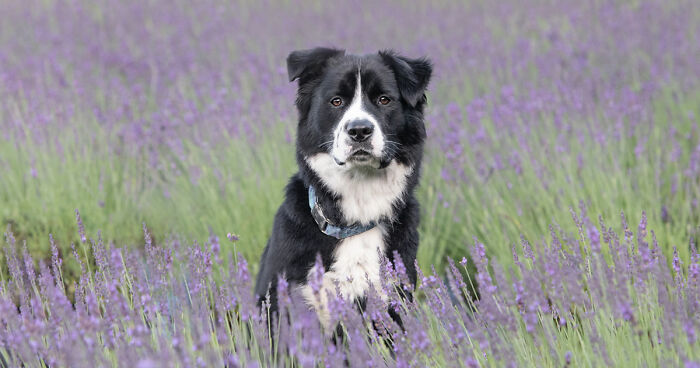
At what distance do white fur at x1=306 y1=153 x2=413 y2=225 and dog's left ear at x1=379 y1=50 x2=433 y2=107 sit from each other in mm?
320

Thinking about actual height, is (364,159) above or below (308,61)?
below

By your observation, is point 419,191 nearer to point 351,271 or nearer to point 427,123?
point 427,123

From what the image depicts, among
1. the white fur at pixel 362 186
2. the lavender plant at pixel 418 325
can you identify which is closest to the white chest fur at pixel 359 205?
the white fur at pixel 362 186

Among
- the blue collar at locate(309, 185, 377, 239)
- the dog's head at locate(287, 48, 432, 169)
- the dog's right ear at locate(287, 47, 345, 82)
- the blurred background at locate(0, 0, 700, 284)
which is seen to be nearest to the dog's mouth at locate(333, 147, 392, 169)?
the dog's head at locate(287, 48, 432, 169)

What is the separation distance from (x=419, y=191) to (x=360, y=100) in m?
1.50

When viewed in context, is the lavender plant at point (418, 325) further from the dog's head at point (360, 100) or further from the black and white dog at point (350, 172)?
the dog's head at point (360, 100)

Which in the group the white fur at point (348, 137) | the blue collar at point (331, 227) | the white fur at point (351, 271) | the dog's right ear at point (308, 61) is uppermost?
the dog's right ear at point (308, 61)

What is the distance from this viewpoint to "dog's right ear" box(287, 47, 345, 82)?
3369mm

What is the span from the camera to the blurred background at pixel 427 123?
421 cm

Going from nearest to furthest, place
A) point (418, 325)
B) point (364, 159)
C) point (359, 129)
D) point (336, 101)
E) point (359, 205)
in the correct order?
point (418, 325) → point (359, 129) → point (364, 159) → point (359, 205) → point (336, 101)

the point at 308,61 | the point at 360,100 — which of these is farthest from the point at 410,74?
the point at 308,61

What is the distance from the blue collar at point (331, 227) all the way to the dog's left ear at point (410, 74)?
0.60m

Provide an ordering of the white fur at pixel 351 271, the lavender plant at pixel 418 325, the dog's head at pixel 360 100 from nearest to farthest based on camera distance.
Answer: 1. the lavender plant at pixel 418 325
2. the white fur at pixel 351 271
3. the dog's head at pixel 360 100

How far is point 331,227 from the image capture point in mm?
3037
